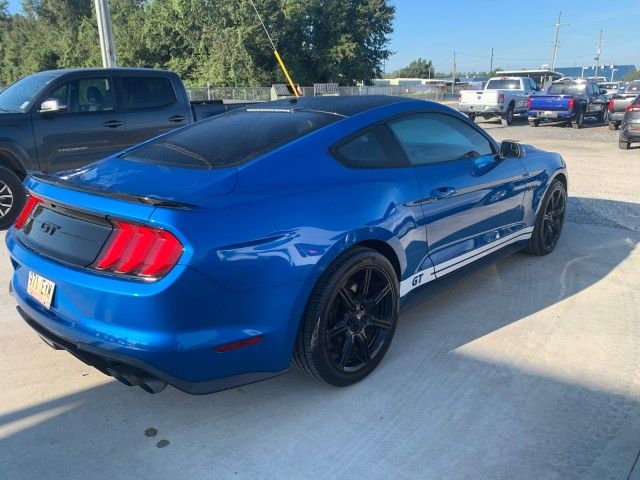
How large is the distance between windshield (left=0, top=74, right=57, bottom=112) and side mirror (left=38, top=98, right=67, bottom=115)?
253 millimetres

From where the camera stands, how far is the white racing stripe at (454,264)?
3369mm

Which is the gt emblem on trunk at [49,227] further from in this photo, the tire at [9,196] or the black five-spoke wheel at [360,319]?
the tire at [9,196]

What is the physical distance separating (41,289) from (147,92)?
530 centimetres

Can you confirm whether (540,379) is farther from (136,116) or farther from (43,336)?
(136,116)

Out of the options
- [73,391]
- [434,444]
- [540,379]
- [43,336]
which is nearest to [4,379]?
[73,391]

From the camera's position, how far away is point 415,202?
3275mm

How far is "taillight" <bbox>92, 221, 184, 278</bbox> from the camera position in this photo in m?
2.25

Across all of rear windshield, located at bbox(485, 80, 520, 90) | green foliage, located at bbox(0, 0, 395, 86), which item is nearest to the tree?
green foliage, located at bbox(0, 0, 395, 86)

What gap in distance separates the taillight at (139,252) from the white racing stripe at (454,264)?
1.55m

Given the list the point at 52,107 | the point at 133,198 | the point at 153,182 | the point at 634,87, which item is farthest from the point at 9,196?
the point at 634,87

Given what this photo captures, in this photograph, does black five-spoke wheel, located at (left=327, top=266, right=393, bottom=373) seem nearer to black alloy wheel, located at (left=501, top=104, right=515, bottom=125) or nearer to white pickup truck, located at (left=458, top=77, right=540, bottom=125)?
white pickup truck, located at (left=458, top=77, right=540, bottom=125)

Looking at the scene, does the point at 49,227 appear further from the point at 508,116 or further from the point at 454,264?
the point at 508,116

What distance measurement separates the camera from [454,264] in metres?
3.73

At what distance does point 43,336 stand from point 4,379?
70cm
